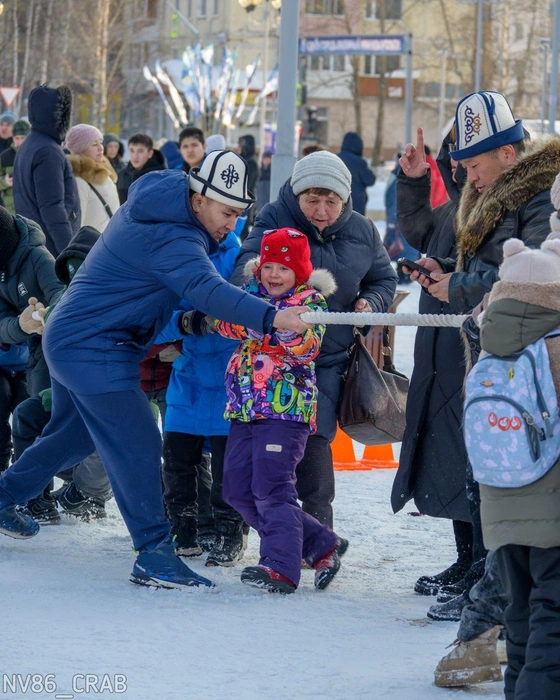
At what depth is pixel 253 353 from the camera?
4863 mm

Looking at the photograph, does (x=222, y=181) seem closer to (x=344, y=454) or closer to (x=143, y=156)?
Result: (x=344, y=454)

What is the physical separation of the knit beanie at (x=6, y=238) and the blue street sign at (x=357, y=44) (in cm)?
2566

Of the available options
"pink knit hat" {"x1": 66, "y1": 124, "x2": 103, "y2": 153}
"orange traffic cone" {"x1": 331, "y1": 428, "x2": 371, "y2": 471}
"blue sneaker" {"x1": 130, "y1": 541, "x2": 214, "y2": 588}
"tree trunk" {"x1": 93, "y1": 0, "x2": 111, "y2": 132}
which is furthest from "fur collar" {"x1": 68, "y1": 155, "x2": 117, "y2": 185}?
"tree trunk" {"x1": 93, "y1": 0, "x2": 111, "y2": 132}

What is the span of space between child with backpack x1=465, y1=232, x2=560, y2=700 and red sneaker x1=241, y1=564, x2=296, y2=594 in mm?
1706

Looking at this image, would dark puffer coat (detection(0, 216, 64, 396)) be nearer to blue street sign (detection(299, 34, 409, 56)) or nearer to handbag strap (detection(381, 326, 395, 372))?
handbag strap (detection(381, 326, 395, 372))

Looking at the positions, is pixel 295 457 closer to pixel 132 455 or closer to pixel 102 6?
pixel 132 455

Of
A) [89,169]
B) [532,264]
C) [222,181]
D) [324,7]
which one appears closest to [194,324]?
[222,181]

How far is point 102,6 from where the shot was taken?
141 ft

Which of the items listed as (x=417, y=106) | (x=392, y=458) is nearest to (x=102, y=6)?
(x=417, y=106)

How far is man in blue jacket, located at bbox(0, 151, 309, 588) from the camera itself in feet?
15.4

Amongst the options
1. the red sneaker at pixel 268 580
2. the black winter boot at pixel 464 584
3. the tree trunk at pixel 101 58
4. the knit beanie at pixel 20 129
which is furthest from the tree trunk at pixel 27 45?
the black winter boot at pixel 464 584

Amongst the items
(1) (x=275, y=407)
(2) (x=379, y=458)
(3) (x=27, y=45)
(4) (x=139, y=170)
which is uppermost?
(3) (x=27, y=45)

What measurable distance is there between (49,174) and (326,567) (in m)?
4.11

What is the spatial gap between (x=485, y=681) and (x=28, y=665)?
1.39 meters
